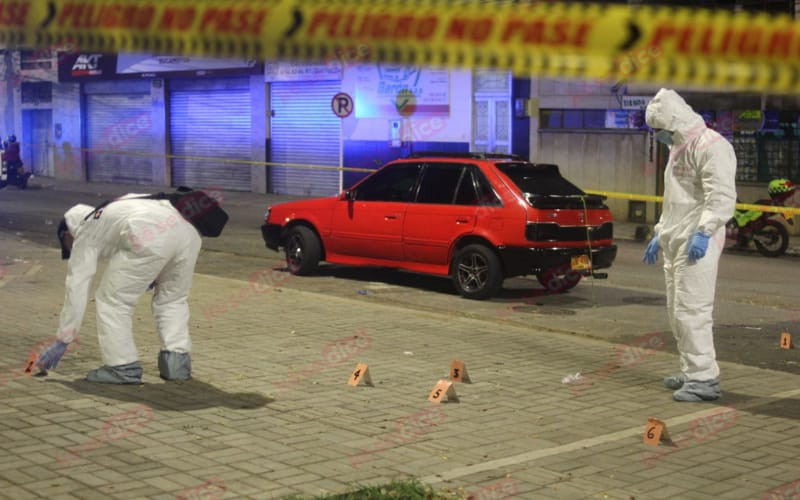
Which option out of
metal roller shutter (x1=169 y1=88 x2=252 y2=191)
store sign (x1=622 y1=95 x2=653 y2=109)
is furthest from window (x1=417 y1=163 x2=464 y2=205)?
metal roller shutter (x1=169 y1=88 x2=252 y2=191)

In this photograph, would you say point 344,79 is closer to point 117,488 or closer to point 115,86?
point 115,86

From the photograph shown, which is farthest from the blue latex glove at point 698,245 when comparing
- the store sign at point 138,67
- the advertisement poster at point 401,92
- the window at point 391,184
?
the store sign at point 138,67

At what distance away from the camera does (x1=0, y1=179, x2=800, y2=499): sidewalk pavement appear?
606 cm

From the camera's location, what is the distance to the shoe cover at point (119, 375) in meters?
8.12

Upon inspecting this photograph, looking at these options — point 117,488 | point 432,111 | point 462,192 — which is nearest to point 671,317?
point 117,488

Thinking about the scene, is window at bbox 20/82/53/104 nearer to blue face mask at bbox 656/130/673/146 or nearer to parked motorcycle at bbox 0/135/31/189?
parked motorcycle at bbox 0/135/31/189

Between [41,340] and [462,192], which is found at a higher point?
[462,192]

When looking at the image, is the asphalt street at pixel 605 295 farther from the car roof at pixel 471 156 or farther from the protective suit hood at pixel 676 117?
the protective suit hood at pixel 676 117

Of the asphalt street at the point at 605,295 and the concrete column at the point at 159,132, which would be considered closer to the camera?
the asphalt street at the point at 605,295

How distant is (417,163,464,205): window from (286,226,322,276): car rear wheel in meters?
1.76

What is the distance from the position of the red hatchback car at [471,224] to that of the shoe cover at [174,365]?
198 inches

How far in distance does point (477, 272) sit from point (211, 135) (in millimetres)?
23721

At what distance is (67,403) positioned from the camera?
25.0ft

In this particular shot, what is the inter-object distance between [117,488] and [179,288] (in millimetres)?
2592
